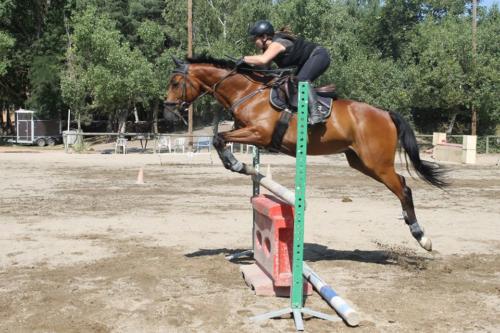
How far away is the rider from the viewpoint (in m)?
6.04

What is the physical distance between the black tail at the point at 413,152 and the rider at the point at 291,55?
1.16 m

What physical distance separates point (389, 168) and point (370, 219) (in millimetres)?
3558

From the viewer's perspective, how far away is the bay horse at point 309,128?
6.17 m

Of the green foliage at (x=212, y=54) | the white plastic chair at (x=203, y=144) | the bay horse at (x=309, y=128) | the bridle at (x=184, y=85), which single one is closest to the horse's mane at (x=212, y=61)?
the bay horse at (x=309, y=128)

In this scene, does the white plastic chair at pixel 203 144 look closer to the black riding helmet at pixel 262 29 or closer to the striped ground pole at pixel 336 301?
the black riding helmet at pixel 262 29

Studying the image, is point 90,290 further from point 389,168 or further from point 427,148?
point 427,148

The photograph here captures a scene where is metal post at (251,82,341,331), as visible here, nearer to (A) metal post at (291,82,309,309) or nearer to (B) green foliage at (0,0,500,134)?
(A) metal post at (291,82,309,309)

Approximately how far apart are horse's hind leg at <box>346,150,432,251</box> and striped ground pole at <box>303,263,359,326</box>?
70.7 inches

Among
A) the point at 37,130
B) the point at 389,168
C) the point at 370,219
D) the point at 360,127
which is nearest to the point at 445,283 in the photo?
the point at 389,168

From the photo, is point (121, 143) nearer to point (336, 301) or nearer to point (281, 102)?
point (281, 102)

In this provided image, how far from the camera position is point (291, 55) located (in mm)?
6281

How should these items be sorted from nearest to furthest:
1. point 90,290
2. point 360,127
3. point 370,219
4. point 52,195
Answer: point 90,290, point 360,127, point 370,219, point 52,195

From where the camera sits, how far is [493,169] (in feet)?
73.2

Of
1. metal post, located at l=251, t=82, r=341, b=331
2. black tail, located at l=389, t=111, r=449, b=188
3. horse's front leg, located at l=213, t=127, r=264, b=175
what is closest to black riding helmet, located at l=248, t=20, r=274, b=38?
horse's front leg, located at l=213, t=127, r=264, b=175
